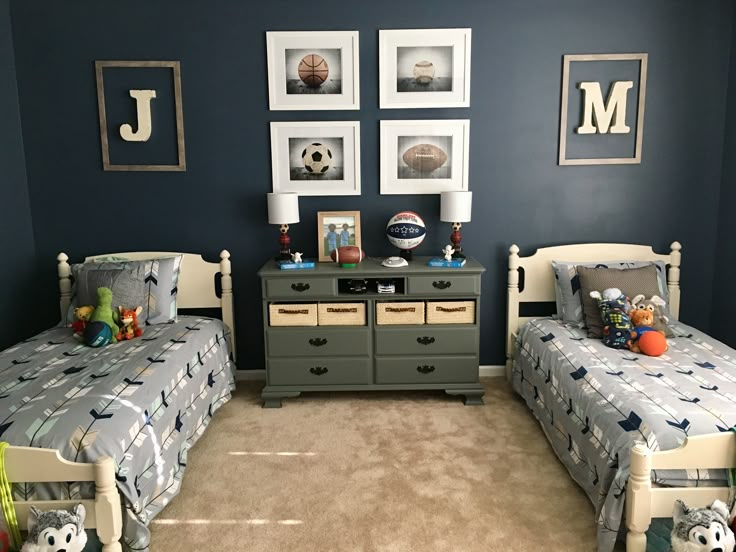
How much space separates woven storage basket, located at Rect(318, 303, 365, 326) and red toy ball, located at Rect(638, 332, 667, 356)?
150cm

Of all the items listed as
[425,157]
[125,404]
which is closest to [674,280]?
[425,157]

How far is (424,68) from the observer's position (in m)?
3.68

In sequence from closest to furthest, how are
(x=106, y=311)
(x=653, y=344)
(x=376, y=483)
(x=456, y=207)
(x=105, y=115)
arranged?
(x=376, y=483)
(x=653, y=344)
(x=106, y=311)
(x=456, y=207)
(x=105, y=115)

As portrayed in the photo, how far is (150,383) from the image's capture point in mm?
2604

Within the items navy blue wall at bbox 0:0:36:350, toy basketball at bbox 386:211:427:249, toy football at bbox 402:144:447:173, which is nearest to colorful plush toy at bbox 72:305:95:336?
navy blue wall at bbox 0:0:36:350

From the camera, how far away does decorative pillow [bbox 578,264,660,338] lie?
10.8 ft

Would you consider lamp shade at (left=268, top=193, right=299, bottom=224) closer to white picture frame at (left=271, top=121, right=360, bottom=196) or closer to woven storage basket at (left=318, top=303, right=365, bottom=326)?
white picture frame at (left=271, top=121, right=360, bottom=196)

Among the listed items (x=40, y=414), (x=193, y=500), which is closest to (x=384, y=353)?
(x=193, y=500)

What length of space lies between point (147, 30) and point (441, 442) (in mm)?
2974

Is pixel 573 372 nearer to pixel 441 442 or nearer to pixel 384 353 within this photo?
pixel 441 442

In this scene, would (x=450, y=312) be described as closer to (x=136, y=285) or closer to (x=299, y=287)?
(x=299, y=287)

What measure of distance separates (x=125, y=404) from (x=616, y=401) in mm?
1956

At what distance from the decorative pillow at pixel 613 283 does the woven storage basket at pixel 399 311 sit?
36.4 inches

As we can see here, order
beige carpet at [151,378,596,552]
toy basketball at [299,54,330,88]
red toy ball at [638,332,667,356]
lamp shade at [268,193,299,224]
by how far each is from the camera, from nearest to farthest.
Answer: beige carpet at [151,378,596,552] → red toy ball at [638,332,667,356] → lamp shade at [268,193,299,224] → toy basketball at [299,54,330,88]
